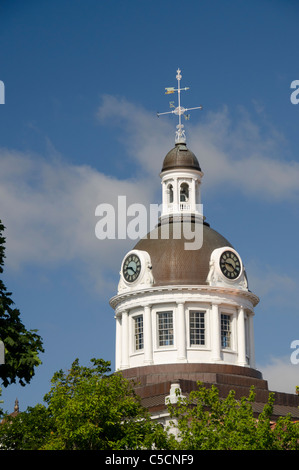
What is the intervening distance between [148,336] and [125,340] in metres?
2.75

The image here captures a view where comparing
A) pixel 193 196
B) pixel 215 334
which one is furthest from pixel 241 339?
pixel 193 196

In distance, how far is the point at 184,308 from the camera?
92.3m

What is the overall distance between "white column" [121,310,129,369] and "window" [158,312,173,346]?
3.00 meters

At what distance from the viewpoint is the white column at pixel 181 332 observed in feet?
298

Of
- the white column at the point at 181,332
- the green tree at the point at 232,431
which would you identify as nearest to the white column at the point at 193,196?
the white column at the point at 181,332

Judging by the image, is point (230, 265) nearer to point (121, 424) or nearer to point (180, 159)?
point (180, 159)

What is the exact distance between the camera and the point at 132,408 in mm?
69688

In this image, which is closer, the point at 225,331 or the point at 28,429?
the point at 28,429

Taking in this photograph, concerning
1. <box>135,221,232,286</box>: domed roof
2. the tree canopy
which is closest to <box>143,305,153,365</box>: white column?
<box>135,221,232,286</box>: domed roof

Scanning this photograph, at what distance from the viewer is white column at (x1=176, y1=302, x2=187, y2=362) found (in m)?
90.9

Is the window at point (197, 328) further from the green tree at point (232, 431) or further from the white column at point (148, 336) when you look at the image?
the green tree at point (232, 431)

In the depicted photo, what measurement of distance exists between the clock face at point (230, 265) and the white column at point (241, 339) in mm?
2754
